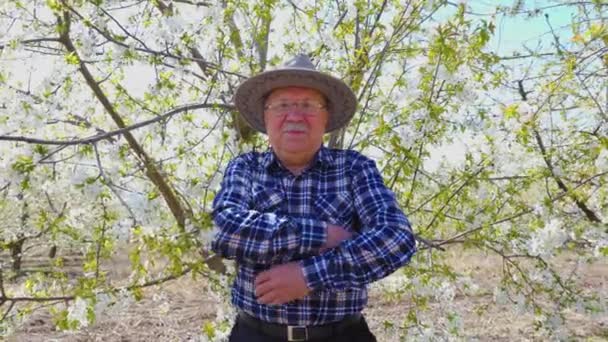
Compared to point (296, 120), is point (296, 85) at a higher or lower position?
higher

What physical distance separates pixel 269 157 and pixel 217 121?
1.42m

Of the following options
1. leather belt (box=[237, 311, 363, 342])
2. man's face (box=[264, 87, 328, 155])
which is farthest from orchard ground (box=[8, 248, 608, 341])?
man's face (box=[264, 87, 328, 155])

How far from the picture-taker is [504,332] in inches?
255

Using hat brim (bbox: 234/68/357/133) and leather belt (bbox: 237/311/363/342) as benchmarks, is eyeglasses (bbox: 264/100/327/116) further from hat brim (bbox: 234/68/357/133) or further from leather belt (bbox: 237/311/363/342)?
leather belt (bbox: 237/311/363/342)

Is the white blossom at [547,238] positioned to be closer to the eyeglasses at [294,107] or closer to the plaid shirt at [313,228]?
the plaid shirt at [313,228]

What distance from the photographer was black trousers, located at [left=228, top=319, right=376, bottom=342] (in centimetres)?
195

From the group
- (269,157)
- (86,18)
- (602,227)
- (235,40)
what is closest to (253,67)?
(235,40)

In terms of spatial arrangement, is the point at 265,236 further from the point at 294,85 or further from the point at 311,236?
the point at 294,85

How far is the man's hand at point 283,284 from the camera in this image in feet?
5.87

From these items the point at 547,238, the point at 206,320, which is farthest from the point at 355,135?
the point at 206,320

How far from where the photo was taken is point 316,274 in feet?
5.86

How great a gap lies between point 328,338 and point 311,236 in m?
0.32

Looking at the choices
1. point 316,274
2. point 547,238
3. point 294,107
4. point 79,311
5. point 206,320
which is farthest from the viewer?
point 206,320

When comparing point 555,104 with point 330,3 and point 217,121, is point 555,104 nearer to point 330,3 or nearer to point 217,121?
point 330,3
